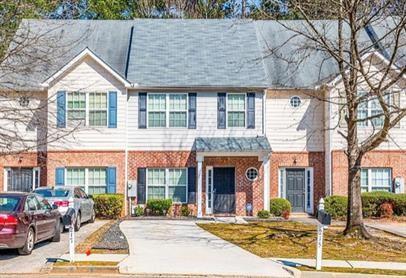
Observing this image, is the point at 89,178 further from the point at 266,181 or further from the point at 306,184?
the point at 306,184

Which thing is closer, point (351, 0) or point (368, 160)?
point (351, 0)

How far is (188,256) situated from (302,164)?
1553 centimetres

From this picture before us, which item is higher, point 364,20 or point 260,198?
point 364,20

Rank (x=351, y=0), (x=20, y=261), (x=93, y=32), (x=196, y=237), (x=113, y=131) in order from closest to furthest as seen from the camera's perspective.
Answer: (x=20, y=261), (x=351, y=0), (x=196, y=237), (x=113, y=131), (x=93, y=32)

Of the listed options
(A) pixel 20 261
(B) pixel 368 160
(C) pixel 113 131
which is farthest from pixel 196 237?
(B) pixel 368 160

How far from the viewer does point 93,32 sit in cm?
3366

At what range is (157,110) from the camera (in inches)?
1155

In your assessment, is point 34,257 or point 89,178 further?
point 89,178

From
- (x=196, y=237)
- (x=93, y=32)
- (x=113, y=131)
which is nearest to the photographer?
(x=196, y=237)

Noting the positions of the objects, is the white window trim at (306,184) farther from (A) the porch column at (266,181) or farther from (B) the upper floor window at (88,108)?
(B) the upper floor window at (88,108)

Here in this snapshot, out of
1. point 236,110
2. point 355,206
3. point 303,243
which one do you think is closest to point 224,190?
point 236,110

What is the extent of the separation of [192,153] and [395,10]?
545 inches

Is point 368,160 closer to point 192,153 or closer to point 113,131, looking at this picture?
point 192,153

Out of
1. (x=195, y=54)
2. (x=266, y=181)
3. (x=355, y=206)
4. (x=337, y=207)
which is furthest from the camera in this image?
(x=195, y=54)
